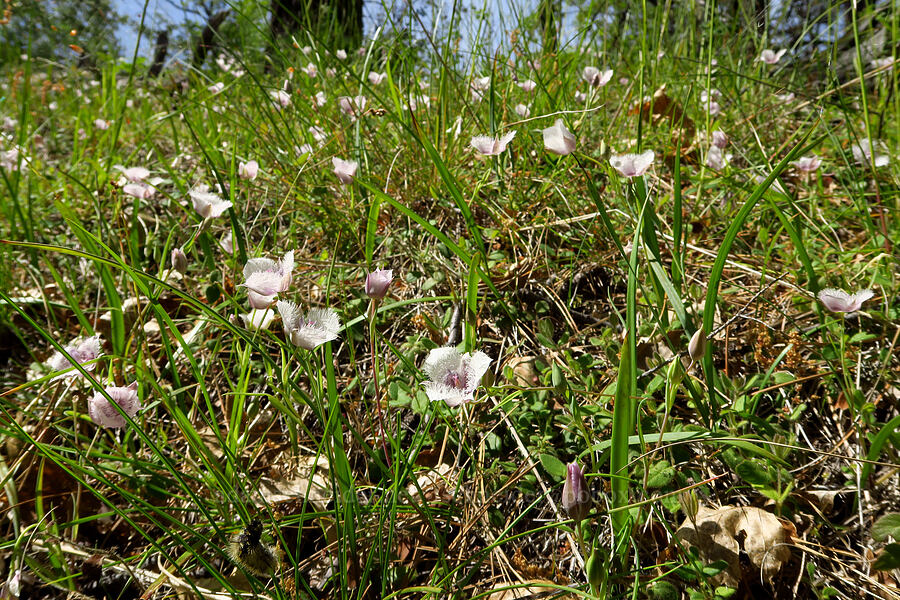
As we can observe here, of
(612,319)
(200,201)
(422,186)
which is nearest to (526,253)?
(612,319)

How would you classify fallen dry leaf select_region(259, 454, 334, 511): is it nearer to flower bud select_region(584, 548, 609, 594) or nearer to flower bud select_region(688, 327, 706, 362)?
flower bud select_region(584, 548, 609, 594)

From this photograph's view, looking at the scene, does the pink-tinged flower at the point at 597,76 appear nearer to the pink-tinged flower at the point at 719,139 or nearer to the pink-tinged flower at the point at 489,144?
the pink-tinged flower at the point at 719,139

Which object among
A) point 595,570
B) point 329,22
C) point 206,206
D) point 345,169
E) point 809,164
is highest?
point 329,22

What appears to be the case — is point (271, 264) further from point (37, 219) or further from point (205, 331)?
point (37, 219)

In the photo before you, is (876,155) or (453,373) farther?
(876,155)

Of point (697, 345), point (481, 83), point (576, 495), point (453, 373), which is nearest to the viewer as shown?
point (576, 495)

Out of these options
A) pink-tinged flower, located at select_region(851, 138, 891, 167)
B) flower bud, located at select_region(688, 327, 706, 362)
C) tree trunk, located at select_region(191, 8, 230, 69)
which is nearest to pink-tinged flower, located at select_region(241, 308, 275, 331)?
flower bud, located at select_region(688, 327, 706, 362)

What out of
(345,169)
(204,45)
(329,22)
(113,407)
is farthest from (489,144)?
(329,22)

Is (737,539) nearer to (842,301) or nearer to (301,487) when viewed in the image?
(842,301)
